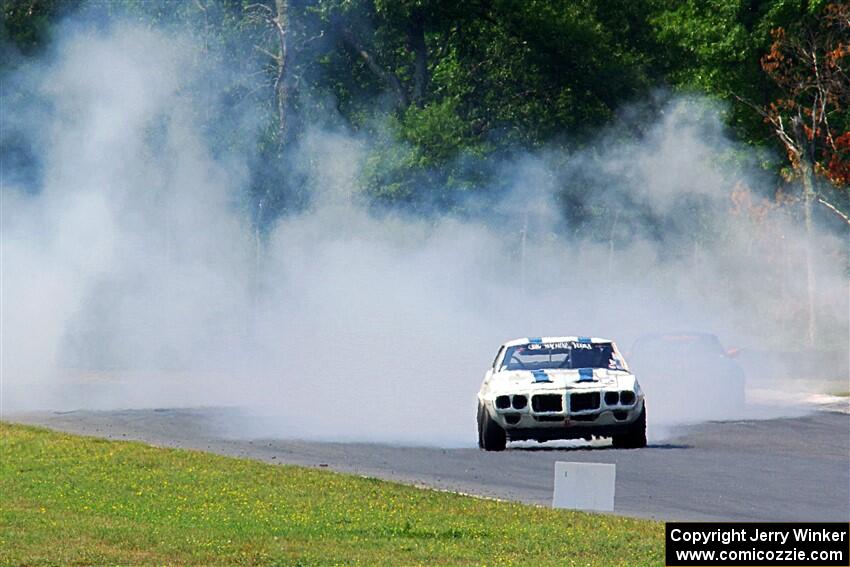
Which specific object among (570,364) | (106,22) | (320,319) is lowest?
(570,364)

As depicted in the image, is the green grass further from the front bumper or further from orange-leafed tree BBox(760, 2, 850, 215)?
orange-leafed tree BBox(760, 2, 850, 215)

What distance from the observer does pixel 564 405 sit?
65.8 ft

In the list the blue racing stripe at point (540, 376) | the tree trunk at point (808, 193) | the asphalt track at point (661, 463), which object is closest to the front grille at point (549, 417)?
the blue racing stripe at point (540, 376)

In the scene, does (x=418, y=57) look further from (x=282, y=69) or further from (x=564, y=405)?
(x=564, y=405)

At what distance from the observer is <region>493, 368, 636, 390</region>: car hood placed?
2012 centimetres

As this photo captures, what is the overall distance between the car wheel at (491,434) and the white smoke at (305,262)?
14090 mm

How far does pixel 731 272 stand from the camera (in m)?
48.6

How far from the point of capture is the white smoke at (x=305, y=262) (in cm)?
3978

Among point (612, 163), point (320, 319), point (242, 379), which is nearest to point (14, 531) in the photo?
point (242, 379)

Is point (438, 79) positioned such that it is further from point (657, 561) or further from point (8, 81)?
point (657, 561)

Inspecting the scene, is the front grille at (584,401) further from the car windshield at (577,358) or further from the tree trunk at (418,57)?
the tree trunk at (418,57)

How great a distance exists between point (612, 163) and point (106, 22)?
45.6 feet

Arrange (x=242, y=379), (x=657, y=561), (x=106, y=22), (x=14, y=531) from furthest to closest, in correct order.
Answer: (x=106, y=22) → (x=242, y=379) → (x=14, y=531) → (x=657, y=561)

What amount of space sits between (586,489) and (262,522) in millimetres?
3377
